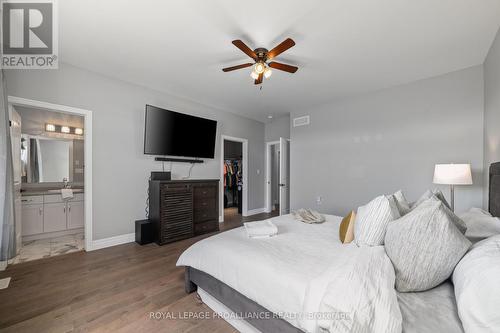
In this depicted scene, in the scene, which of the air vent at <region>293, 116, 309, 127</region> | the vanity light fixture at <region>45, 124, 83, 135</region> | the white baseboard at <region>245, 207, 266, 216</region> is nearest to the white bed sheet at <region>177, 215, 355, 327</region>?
the air vent at <region>293, 116, 309, 127</region>

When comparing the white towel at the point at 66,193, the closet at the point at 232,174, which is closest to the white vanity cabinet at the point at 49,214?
the white towel at the point at 66,193

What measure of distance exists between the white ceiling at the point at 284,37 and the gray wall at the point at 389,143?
0.34 m

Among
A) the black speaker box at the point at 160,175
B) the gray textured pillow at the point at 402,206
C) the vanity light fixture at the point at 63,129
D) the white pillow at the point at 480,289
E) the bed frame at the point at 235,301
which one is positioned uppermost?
the vanity light fixture at the point at 63,129

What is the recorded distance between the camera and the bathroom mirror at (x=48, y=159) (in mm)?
3832

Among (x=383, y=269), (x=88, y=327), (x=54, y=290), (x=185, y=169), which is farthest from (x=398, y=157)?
(x=54, y=290)

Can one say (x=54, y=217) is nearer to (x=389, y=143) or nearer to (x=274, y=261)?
(x=274, y=261)

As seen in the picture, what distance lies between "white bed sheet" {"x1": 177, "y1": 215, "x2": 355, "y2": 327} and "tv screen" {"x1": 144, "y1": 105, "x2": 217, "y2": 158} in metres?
2.21

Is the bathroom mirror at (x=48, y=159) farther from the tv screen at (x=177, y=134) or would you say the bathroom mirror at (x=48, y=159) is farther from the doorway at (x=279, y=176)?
the doorway at (x=279, y=176)

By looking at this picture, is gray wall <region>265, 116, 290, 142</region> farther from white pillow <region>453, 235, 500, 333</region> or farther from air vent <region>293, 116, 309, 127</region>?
white pillow <region>453, 235, 500, 333</region>

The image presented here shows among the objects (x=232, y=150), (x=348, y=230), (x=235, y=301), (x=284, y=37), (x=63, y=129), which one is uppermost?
(x=284, y=37)

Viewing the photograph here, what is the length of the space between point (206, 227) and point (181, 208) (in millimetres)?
665

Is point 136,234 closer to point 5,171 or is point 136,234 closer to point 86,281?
point 86,281

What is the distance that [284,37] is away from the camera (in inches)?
87.4

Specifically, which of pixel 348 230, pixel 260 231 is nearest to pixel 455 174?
pixel 348 230
